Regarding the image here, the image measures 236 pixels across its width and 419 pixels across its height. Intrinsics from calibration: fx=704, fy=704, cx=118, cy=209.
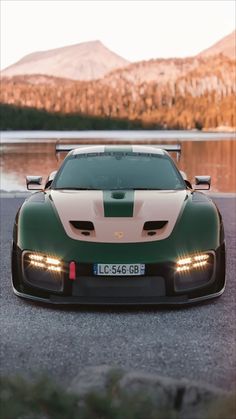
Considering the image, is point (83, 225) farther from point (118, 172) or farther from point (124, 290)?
point (118, 172)

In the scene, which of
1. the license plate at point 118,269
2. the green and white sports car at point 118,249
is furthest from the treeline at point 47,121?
the license plate at point 118,269

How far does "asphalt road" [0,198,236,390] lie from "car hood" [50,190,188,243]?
66 centimetres

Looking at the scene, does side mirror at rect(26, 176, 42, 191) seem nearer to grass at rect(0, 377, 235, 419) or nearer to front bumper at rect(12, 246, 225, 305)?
front bumper at rect(12, 246, 225, 305)

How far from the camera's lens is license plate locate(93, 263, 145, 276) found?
541 centimetres

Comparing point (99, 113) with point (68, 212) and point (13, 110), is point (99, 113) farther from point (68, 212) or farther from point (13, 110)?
point (68, 212)

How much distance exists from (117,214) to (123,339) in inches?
46.8

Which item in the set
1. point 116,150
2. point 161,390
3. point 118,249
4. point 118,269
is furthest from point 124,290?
point 116,150

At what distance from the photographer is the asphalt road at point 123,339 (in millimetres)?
4305

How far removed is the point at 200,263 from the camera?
223 inches

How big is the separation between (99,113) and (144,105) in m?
19.7

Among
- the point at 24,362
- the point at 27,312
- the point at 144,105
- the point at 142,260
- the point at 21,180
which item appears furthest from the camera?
Answer: the point at 144,105

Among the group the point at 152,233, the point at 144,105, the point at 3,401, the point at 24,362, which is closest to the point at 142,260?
the point at 152,233

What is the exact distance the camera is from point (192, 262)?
5609 mm

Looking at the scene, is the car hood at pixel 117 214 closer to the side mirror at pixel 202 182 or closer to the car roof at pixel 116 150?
the side mirror at pixel 202 182
